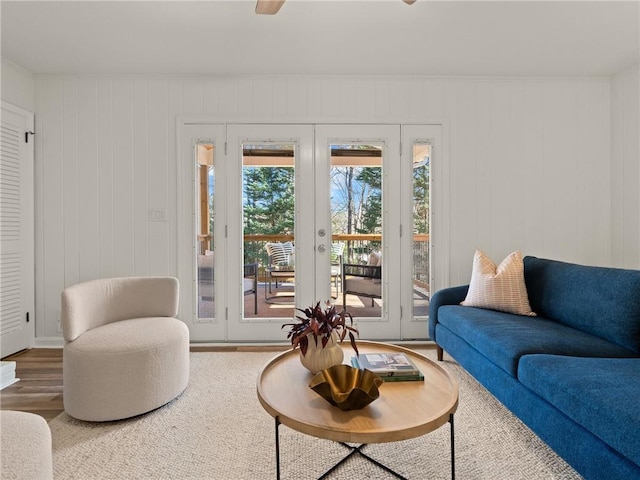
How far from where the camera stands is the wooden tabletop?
1212 millimetres

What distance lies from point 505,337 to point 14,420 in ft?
7.18

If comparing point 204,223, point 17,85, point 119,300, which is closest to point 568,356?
point 119,300

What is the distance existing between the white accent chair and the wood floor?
13.4 inches

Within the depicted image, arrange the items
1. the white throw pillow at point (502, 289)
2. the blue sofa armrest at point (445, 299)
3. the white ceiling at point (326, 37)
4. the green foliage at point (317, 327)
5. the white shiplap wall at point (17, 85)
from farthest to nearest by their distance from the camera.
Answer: the white shiplap wall at point (17, 85) → the blue sofa armrest at point (445, 299) → the white throw pillow at point (502, 289) → the white ceiling at point (326, 37) → the green foliage at point (317, 327)

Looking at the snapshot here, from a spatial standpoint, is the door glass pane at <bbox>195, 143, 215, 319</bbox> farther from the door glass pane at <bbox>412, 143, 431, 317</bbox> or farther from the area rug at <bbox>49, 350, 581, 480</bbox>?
the door glass pane at <bbox>412, 143, 431, 317</bbox>

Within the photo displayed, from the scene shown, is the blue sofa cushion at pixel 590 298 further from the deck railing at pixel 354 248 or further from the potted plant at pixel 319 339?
the potted plant at pixel 319 339

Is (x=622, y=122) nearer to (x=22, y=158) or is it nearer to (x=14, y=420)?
(x=14, y=420)

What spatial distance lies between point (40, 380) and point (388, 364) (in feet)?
8.28

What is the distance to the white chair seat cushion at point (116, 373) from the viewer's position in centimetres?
196

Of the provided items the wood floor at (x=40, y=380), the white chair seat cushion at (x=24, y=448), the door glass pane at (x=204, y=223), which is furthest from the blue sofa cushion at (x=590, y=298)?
the door glass pane at (x=204, y=223)

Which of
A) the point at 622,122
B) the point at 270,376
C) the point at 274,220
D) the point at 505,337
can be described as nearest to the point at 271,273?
the point at 274,220

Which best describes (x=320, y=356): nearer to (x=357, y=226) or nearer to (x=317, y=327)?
(x=317, y=327)

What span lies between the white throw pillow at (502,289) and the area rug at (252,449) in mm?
678

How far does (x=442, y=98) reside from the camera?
3.41 metres
